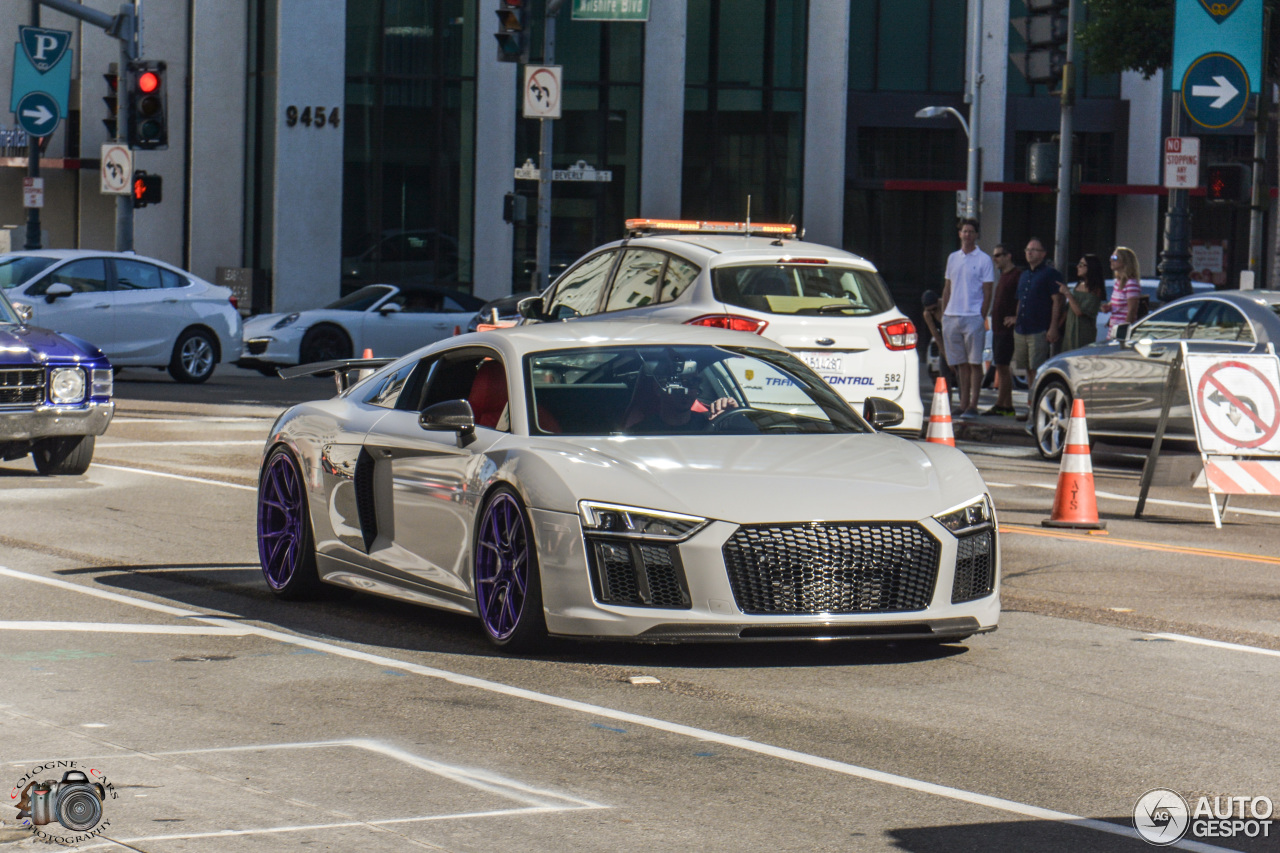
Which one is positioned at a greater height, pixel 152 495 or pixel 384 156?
pixel 384 156

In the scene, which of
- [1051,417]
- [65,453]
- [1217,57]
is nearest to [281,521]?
[65,453]

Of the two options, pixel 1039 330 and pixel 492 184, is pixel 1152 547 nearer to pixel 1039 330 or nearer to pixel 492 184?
pixel 1039 330

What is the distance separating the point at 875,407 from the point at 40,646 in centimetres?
369

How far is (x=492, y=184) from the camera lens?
39.1m

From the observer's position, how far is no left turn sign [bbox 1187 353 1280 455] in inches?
499

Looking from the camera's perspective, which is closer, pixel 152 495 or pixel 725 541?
pixel 725 541

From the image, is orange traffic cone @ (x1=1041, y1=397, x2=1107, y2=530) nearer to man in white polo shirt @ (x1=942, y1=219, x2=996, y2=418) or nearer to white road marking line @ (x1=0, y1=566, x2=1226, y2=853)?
white road marking line @ (x1=0, y1=566, x2=1226, y2=853)

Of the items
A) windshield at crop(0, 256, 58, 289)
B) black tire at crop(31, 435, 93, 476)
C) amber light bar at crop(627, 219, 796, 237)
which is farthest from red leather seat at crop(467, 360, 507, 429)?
windshield at crop(0, 256, 58, 289)

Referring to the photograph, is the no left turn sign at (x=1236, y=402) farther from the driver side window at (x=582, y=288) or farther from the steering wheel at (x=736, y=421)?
the steering wheel at (x=736, y=421)

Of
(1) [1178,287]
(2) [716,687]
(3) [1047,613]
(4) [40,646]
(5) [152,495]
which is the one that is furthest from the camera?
(1) [1178,287]

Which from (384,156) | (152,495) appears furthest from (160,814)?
(384,156)

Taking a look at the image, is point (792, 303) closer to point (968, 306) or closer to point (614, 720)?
point (968, 306)

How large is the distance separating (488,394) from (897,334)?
6.90 metres

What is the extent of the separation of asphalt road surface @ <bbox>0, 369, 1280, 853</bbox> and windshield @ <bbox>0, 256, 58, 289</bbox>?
15.3 metres
